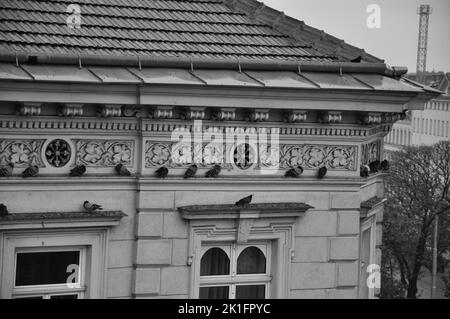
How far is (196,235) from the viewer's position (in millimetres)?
13125

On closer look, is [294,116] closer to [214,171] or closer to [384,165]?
[214,171]

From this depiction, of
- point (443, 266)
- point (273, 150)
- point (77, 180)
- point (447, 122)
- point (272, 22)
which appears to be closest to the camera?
point (77, 180)

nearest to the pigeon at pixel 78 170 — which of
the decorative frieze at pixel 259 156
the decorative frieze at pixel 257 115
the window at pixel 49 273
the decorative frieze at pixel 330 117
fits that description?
the decorative frieze at pixel 259 156

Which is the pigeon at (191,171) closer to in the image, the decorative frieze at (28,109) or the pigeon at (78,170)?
the pigeon at (78,170)

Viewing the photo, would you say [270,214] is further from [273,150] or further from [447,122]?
[447,122]

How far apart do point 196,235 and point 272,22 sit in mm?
3180

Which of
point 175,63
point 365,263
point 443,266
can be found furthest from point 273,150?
point 443,266

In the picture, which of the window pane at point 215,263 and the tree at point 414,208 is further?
the tree at point 414,208

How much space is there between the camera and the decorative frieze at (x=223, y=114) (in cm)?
1271

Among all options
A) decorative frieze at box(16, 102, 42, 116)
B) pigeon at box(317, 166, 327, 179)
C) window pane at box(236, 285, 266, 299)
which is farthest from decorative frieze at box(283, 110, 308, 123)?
decorative frieze at box(16, 102, 42, 116)

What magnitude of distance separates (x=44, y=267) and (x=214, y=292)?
77.7 inches

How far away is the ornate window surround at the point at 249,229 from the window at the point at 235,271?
0.10m

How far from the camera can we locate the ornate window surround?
A: 13.1m

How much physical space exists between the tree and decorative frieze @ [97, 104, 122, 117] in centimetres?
5725
